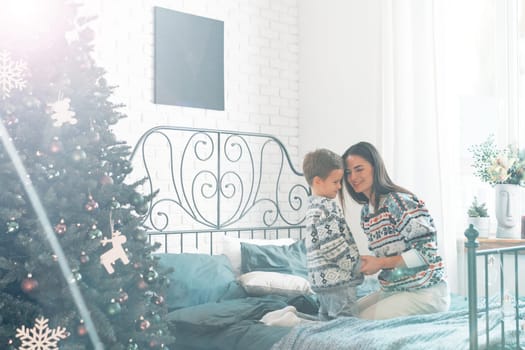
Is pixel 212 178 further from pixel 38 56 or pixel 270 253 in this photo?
pixel 38 56

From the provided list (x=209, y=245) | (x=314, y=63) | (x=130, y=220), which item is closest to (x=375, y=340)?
(x=130, y=220)

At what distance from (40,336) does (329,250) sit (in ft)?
3.94

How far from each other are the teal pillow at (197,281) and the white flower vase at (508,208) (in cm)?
156

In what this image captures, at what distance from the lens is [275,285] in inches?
137

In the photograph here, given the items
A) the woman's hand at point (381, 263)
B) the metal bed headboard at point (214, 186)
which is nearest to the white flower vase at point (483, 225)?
the metal bed headboard at point (214, 186)

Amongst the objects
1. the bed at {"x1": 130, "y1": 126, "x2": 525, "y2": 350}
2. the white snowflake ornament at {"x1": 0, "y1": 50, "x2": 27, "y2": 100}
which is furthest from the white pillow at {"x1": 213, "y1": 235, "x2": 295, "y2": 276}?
the white snowflake ornament at {"x1": 0, "y1": 50, "x2": 27, "y2": 100}

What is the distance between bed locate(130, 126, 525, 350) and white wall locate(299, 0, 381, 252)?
324mm

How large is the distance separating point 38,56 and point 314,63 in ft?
9.78

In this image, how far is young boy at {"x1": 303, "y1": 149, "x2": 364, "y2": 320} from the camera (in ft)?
9.37

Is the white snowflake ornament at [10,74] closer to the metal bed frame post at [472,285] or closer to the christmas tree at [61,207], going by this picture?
the christmas tree at [61,207]

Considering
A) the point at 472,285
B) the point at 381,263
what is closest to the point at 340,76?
the point at 381,263

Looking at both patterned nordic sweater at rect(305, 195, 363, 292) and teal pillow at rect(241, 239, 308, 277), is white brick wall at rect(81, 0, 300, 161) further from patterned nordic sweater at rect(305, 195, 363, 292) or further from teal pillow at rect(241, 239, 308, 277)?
patterned nordic sweater at rect(305, 195, 363, 292)

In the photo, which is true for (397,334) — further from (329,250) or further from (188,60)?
(188,60)

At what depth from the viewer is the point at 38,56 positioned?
2248 mm
